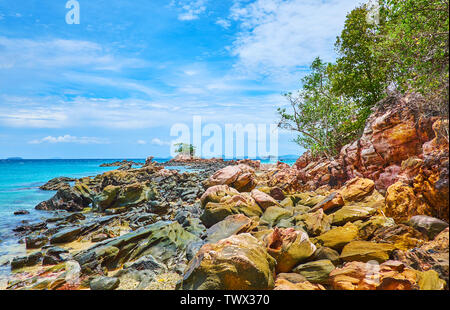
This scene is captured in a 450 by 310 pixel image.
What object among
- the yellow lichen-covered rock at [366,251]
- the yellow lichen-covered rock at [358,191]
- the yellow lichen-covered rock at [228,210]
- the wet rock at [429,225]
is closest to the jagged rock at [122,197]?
the yellow lichen-covered rock at [228,210]

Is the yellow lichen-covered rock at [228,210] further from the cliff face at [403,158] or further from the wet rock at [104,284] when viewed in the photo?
the cliff face at [403,158]

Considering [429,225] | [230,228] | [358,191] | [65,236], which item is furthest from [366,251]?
[65,236]

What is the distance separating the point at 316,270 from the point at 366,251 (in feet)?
5.03

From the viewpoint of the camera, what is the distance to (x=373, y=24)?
18172 millimetres

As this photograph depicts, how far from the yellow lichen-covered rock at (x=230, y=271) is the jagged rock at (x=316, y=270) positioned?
0.90 meters

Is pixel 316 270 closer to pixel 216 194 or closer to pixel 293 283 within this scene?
pixel 293 283

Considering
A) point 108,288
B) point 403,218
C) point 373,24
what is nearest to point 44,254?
point 108,288

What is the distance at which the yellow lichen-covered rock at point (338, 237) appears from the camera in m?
7.44

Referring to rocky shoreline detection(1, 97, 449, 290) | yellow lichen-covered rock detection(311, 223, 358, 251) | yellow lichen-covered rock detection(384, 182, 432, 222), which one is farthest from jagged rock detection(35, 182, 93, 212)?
yellow lichen-covered rock detection(384, 182, 432, 222)

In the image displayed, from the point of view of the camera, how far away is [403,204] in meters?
8.12

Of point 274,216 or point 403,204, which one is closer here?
point 403,204

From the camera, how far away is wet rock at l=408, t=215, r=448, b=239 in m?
6.54

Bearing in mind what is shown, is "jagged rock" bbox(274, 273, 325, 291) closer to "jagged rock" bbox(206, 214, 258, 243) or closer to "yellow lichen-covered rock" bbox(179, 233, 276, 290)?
"yellow lichen-covered rock" bbox(179, 233, 276, 290)
